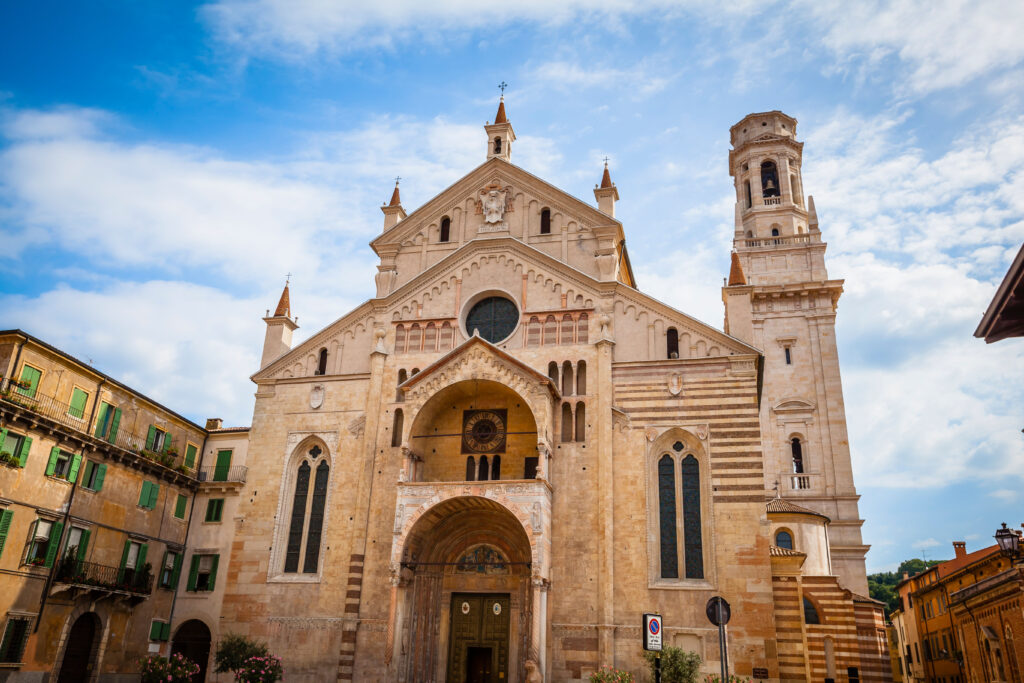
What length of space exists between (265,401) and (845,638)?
24.8m

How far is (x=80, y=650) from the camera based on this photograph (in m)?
24.0

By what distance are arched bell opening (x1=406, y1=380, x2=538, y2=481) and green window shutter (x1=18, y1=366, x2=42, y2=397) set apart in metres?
11.8

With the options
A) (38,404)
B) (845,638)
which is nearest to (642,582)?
(845,638)

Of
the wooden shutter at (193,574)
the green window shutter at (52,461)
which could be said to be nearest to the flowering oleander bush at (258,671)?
the wooden shutter at (193,574)

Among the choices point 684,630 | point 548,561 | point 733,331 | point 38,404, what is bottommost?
point 684,630

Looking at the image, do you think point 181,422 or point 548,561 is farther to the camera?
point 181,422

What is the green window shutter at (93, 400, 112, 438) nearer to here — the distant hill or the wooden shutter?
the wooden shutter

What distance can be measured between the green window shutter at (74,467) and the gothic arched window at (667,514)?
1897cm

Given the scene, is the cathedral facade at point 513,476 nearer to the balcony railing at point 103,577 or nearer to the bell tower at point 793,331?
the balcony railing at point 103,577

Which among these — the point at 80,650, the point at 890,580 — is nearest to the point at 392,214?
the point at 80,650

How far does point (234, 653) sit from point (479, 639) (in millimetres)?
7793

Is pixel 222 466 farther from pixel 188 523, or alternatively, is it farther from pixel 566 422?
pixel 566 422

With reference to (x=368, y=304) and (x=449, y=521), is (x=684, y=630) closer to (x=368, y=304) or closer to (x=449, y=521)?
(x=449, y=521)

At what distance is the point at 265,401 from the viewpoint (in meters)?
29.0
